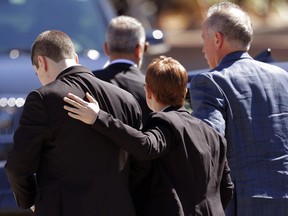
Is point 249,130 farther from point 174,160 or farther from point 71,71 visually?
point 71,71

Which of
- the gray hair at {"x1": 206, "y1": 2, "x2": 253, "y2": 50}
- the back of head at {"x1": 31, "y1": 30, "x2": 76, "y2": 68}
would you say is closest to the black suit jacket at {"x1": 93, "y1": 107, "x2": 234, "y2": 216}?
the back of head at {"x1": 31, "y1": 30, "x2": 76, "y2": 68}

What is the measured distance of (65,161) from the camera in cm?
448

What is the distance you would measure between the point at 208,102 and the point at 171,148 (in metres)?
0.42

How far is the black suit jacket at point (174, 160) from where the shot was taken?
4.40 meters

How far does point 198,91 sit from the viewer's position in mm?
4887

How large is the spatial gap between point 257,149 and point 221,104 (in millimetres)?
294

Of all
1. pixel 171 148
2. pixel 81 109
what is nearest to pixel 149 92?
pixel 171 148

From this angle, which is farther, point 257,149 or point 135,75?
point 135,75

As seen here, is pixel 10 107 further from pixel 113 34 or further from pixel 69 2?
pixel 69 2

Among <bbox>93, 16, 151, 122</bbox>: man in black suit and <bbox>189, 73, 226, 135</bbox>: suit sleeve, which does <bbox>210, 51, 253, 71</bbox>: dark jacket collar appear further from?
<bbox>93, 16, 151, 122</bbox>: man in black suit

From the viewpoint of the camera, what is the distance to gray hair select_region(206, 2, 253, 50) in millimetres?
5016

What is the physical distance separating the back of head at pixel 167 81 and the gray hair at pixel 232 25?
485mm

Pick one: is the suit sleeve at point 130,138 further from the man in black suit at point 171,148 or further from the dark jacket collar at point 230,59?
the dark jacket collar at point 230,59

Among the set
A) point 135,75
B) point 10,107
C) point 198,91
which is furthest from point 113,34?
point 198,91
